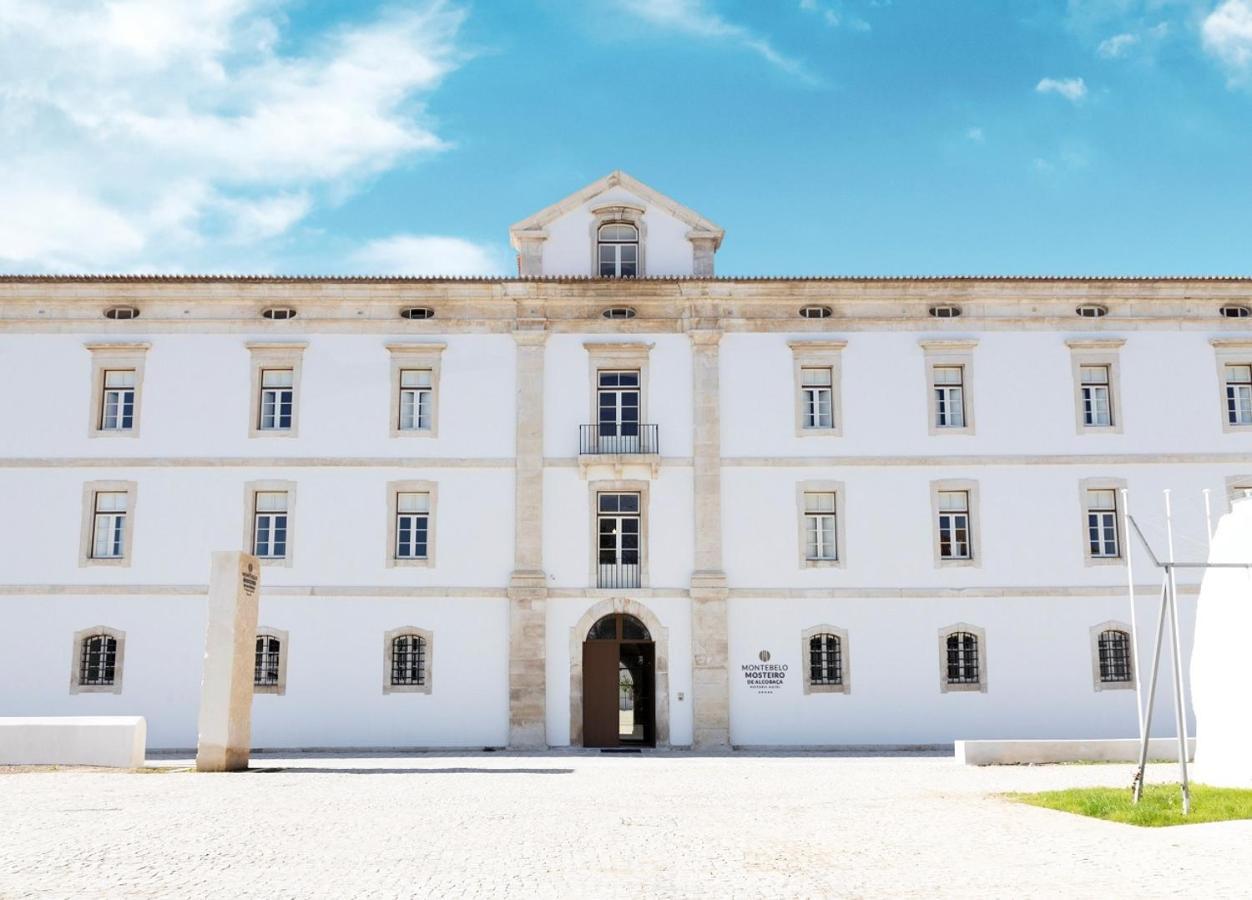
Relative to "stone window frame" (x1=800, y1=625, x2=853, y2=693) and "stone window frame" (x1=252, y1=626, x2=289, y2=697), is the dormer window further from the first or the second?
"stone window frame" (x1=252, y1=626, x2=289, y2=697)

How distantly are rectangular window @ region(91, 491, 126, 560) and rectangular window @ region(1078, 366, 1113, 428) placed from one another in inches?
824

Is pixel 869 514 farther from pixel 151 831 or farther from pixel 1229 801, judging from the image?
pixel 151 831

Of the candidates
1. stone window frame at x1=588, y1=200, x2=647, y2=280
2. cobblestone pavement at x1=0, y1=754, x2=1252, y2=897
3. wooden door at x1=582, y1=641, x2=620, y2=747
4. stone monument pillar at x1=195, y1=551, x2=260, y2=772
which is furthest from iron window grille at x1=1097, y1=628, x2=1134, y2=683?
stone monument pillar at x1=195, y1=551, x2=260, y2=772

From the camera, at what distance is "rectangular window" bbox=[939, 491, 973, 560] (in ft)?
88.3

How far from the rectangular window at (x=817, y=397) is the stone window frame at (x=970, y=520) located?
2.67 m

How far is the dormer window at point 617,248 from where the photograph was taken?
28.2m

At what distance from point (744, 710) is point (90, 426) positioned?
15260 millimetres

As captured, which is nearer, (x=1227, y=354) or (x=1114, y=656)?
(x=1114, y=656)

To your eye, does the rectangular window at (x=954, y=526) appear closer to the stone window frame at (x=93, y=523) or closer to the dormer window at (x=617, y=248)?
the dormer window at (x=617, y=248)

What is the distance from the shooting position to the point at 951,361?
27.6 metres

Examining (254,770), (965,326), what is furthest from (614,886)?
(965,326)

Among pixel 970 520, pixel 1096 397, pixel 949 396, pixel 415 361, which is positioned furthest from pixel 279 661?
pixel 1096 397

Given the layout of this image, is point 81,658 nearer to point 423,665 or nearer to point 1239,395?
point 423,665

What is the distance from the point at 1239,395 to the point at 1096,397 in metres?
3.14
